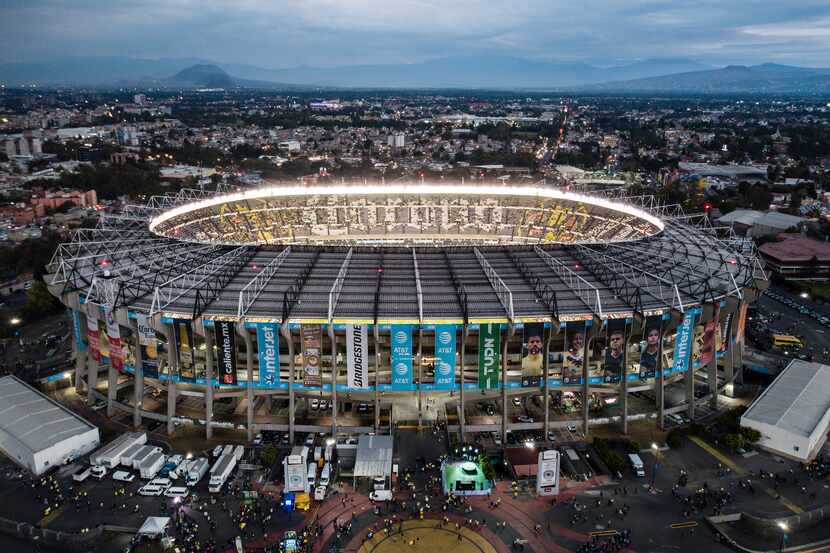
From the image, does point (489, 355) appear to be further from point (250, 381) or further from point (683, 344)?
point (250, 381)

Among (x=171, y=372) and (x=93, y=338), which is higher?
(x=93, y=338)

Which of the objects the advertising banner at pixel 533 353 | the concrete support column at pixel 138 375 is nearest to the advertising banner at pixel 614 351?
the advertising banner at pixel 533 353

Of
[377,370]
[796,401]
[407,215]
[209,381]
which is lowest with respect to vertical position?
[796,401]

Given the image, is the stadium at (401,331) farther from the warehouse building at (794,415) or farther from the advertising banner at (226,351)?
the warehouse building at (794,415)

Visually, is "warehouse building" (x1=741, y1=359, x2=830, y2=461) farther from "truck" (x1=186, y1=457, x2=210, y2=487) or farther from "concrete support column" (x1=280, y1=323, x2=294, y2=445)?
"truck" (x1=186, y1=457, x2=210, y2=487)

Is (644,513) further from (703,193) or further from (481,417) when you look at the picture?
(703,193)

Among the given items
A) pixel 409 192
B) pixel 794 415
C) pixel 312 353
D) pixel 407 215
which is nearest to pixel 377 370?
pixel 312 353

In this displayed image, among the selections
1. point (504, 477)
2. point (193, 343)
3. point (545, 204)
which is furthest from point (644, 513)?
point (545, 204)
